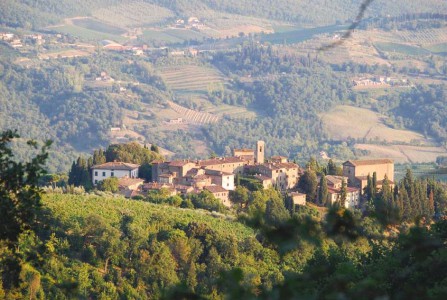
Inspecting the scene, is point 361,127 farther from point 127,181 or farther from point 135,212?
point 135,212

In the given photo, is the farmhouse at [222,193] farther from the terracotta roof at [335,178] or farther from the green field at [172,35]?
the green field at [172,35]

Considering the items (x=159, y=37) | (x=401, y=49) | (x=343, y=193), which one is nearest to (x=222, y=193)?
(x=343, y=193)

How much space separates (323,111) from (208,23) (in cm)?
5598

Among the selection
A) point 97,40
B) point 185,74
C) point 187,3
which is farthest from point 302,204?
point 187,3

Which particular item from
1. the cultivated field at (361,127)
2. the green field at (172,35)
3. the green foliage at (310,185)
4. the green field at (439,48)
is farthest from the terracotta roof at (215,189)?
the green field at (172,35)

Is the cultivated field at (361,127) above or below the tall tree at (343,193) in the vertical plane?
below

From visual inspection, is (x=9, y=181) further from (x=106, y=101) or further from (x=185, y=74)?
(x=185, y=74)

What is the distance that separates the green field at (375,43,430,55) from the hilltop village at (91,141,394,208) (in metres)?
98.8

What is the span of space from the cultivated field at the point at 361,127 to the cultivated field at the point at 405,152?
125 inches

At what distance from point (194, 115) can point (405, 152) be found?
29.6 meters

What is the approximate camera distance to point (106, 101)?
122375 millimetres

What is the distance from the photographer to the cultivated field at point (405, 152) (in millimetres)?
92312

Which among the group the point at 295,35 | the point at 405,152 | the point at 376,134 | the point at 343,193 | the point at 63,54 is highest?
the point at 343,193

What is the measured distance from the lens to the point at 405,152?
96625 millimetres
